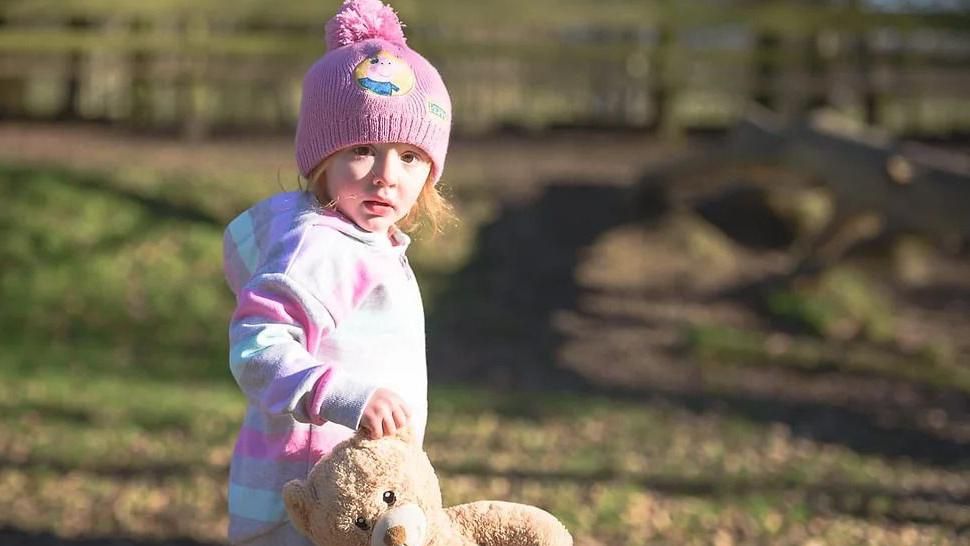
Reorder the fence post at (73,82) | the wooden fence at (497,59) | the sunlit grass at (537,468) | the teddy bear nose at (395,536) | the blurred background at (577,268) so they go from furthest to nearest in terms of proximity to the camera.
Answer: the fence post at (73,82) → the wooden fence at (497,59) → the blurred background at (577,268) → the sunlit grass at (537,468) → the teddy bear nose at (395,536)

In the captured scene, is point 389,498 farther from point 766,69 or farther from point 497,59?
point 497,59

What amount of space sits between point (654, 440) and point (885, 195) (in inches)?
91.2

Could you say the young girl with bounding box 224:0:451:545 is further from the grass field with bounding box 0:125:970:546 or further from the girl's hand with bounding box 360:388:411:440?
the grass field with bounding box 0:125:970:546

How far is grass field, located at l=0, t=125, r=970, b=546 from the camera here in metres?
5.26

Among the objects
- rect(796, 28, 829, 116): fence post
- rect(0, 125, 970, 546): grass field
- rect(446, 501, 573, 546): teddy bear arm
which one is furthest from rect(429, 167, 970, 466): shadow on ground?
rect(446, 501, 573, 546): teddy bear arm

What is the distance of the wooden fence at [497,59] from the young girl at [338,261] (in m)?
11.4

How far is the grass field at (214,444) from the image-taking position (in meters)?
5.26

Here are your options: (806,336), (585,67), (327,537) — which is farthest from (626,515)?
(585,67)

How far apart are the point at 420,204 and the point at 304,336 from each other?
52cm

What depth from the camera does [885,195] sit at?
8.00m

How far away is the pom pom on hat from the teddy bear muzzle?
3.18ft

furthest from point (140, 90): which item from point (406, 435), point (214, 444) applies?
point (406, 435)

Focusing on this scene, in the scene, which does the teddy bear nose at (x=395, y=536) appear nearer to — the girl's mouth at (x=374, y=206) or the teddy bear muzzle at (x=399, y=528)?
the teddy bear muzzle at (x=399, y=528)

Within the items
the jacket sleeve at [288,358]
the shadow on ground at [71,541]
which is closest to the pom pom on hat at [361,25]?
the jacket sleeve at [288,358]
